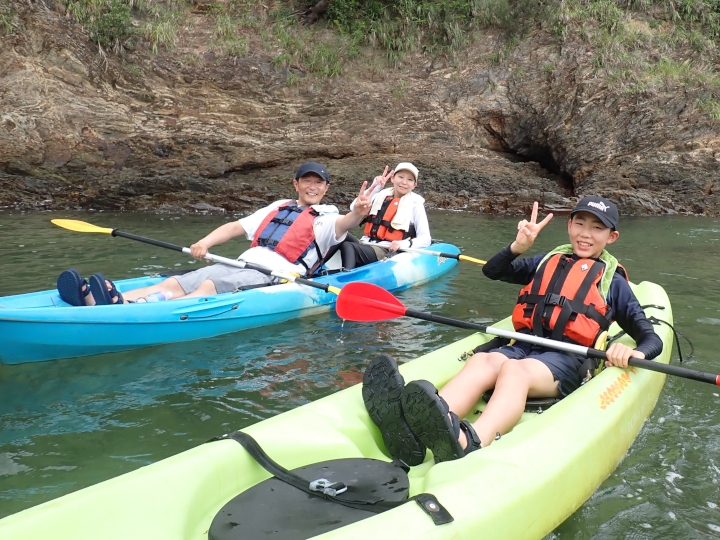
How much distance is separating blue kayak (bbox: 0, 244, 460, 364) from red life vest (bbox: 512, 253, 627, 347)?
2.20m

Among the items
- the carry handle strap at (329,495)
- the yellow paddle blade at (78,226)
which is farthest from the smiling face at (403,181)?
the carry handle strap at (329,495)

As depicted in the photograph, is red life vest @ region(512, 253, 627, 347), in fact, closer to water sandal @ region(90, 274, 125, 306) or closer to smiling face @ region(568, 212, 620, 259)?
smiling face @ region(568, 212, 620, 259)

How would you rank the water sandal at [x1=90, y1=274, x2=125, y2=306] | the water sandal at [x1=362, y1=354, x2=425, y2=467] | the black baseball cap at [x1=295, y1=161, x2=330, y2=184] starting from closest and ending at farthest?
the water sandal at [x1=362, y1=354, x2=425, y2=467], the water sandal at [x1=90, y1=274, x2=125, y2=306], the black baseball cap at [x1=295, y1=161, x2=330, y2=184]

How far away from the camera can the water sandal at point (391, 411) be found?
2.11m

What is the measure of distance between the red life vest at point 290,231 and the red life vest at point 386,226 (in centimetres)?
183

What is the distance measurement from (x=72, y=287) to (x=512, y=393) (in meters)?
2.71

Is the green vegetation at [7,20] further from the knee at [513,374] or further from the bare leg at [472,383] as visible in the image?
the knee at [513,374]

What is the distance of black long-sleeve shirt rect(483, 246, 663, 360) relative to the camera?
2662mm

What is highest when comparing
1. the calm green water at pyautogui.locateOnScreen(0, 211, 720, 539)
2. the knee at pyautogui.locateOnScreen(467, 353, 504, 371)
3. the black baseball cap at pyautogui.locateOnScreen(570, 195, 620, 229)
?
the black baseball cap at pyautogui.locateOnScreen(570, 195, 620, 229)

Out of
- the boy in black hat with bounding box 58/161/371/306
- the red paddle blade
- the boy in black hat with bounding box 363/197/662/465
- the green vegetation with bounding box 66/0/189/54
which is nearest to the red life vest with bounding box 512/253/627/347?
the boy in black hat with bounding box 363/197/662/465

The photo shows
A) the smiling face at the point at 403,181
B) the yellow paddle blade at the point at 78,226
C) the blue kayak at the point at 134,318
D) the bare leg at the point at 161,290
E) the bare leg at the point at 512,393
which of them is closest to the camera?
the bare leg at the point at 512,393

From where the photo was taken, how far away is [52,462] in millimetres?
2521

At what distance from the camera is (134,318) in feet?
12.2

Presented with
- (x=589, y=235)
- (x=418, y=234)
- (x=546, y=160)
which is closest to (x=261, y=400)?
(x=589, y=235)
